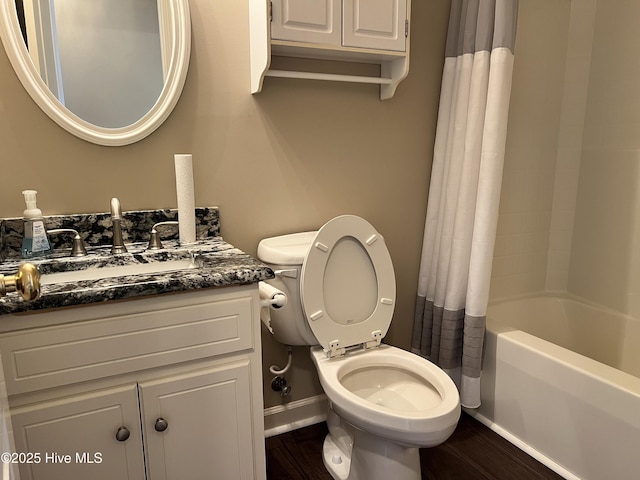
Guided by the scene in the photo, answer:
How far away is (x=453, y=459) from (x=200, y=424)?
105 centimetres

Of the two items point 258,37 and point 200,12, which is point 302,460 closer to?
point 258,37

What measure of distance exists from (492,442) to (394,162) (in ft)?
4.04

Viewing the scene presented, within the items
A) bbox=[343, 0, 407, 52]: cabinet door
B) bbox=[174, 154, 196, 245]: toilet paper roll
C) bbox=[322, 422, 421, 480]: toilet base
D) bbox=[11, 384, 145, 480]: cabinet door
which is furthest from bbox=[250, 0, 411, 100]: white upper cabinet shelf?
bbox=[322, 422, 421, 480]: toilet base

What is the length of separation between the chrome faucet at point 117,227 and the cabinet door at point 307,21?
2.44 feet

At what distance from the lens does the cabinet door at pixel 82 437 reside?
1150 mm

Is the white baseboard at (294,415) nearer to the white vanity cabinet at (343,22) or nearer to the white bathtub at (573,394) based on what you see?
the white bathtub at (573,394)

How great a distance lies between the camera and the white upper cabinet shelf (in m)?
1.56

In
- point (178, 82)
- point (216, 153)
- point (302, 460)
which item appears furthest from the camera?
point (302, 460)

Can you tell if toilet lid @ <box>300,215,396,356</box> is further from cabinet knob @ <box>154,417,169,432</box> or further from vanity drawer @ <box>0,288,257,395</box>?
cabinet knob @ <box>154,417,169,432</box>

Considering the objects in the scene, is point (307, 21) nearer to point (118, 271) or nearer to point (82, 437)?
point (118, 271)

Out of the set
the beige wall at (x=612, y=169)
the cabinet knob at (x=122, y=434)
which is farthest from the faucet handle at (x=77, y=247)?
the beige wall at (x=612, y=169)

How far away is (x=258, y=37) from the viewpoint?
162 cm

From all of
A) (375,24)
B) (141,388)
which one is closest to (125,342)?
(141,388)

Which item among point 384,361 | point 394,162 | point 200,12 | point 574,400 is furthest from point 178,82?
point 574,400
